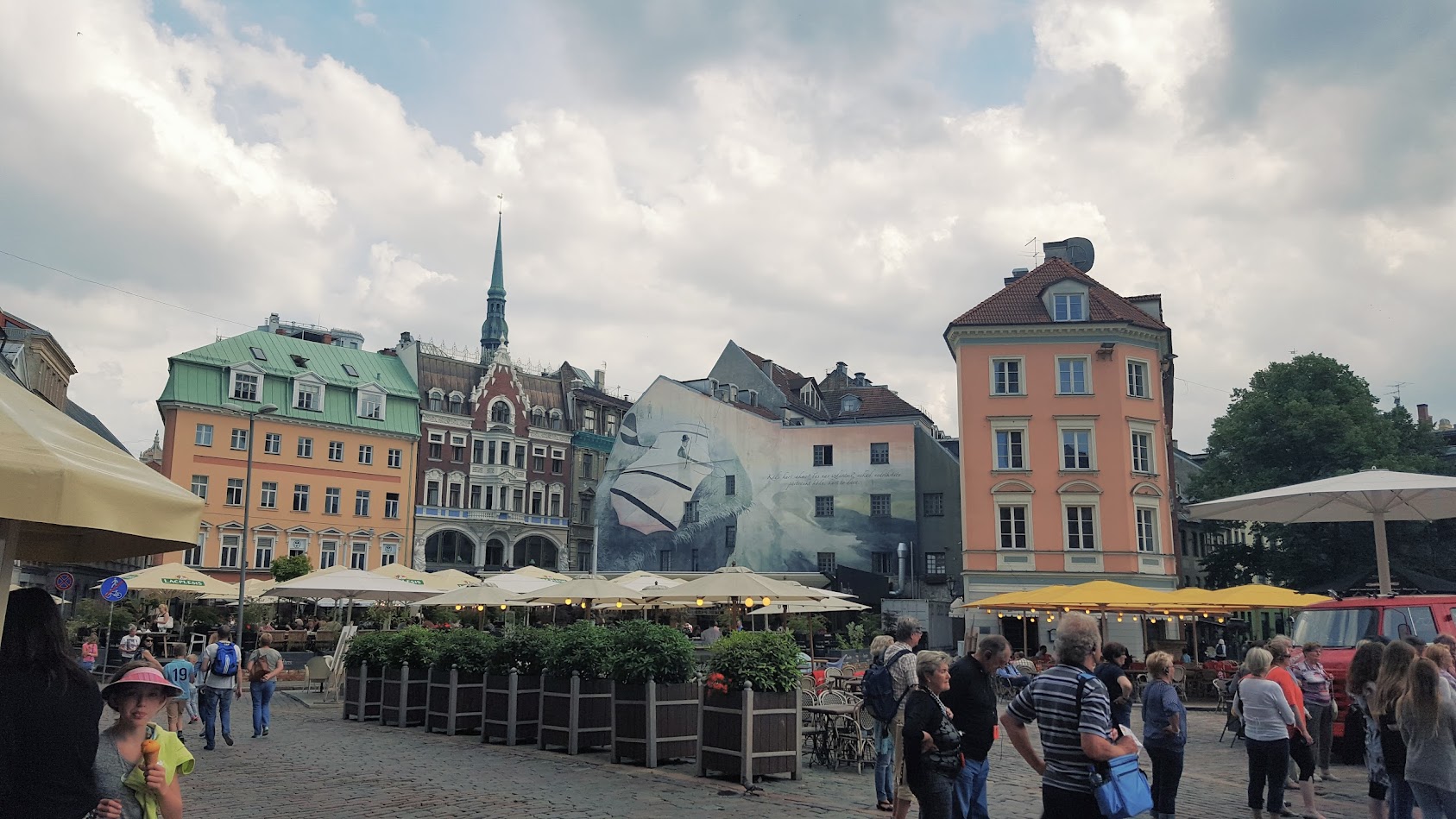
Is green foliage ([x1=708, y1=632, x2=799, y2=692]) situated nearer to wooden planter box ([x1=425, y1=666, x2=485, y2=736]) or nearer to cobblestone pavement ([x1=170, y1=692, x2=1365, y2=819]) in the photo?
cobblestone pavement ([x1=170, y1=692, x2=1365, y2=819])

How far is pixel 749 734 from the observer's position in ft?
41.4

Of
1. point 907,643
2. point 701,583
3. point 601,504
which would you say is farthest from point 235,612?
point 907,643

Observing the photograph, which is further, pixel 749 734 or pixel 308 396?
pixel 308 396

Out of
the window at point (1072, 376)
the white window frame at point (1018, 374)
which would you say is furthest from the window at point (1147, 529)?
the white window frame at point (1018, 374)

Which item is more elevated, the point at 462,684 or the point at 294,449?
the point at 294,449

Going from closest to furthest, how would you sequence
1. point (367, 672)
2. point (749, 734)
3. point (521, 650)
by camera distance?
1. point (749, 734)
2. point (521, 650)
3. point (367, 672)

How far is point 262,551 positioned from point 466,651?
150ft

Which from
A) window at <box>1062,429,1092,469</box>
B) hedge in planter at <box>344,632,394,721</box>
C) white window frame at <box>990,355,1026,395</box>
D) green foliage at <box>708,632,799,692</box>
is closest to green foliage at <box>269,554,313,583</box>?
hedge in planter at <box>344,632,394,721</box>

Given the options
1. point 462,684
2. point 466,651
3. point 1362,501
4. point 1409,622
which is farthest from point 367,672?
point 1362,501

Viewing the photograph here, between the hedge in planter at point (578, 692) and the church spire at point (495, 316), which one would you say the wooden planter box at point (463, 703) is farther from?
the church spire at point (495, 316)

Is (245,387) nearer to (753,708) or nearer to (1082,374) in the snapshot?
(1082,374)

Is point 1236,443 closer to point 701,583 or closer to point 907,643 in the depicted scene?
point 701,583

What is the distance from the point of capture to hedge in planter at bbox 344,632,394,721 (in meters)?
19.9

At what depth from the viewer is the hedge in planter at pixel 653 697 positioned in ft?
46.0
